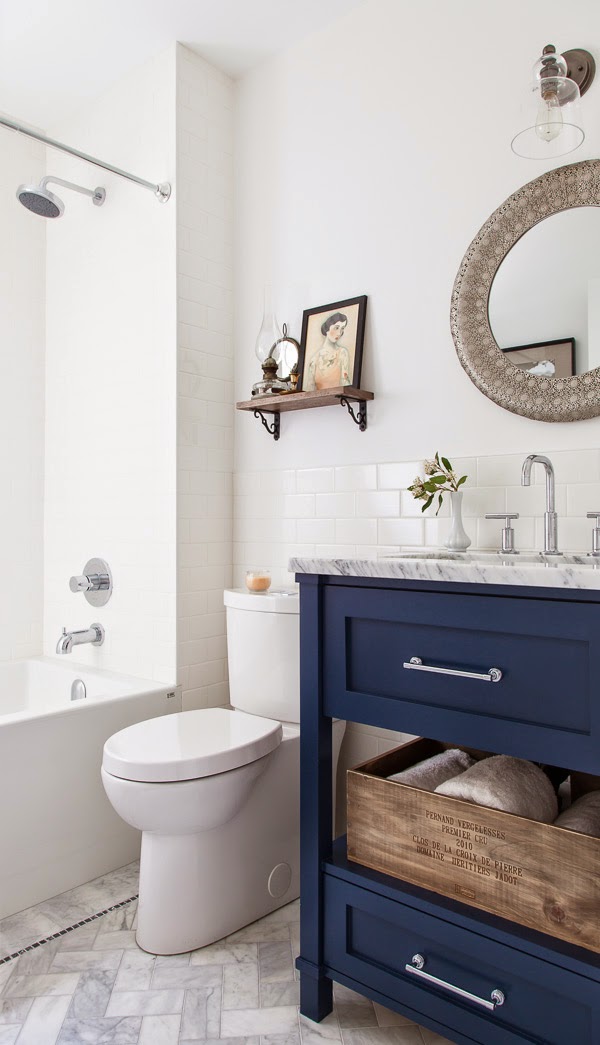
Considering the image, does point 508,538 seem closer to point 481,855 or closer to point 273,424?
point 481,855

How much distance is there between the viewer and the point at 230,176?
8.38 feet

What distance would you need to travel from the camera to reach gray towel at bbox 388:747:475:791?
147cm

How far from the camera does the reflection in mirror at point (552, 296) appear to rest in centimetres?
167

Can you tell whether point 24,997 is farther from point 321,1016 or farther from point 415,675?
point 415,675

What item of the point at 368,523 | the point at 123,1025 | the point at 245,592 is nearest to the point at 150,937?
the point at 123,1025

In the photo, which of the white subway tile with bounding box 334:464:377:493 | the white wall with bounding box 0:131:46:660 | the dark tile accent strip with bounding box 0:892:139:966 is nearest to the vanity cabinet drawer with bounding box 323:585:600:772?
the white subway tile with bounding box 334:464:377:493

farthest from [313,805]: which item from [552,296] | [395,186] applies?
[395,186]

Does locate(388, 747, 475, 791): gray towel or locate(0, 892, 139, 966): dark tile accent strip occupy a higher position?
locate(388, 747, 475, 791): gray towel

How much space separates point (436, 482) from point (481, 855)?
2.92 ft

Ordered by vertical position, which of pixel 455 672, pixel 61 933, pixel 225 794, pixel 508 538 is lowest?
pixel 61 933

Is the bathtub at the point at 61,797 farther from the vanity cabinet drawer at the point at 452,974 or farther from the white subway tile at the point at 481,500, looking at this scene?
the white subway tile at the point at 481,500

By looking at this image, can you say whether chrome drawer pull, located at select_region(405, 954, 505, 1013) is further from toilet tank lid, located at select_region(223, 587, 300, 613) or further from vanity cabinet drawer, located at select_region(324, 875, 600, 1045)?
toilet tank lid, located at select_region(223, 587, 300, 613)

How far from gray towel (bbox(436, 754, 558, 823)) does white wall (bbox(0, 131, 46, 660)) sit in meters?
2.05

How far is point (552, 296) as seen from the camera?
68.1 inches
